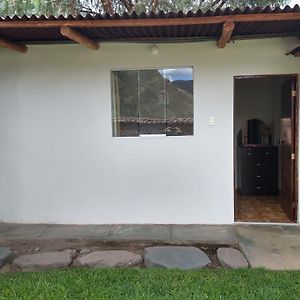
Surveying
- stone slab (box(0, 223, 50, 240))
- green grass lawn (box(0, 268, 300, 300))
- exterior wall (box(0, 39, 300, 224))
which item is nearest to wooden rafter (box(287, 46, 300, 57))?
exterior wall (box(0, 39, 300, 224))

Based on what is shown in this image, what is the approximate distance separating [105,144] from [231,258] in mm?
2636

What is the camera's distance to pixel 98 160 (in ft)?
18.9

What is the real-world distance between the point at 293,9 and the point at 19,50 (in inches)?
154

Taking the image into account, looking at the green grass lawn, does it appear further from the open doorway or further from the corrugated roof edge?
the open doorway

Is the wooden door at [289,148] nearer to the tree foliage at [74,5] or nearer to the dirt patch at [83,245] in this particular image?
the dirt patch at [83,245]

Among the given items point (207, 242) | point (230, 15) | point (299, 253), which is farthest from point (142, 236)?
point (230, 15)

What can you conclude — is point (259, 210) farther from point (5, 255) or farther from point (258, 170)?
point (5, 255)

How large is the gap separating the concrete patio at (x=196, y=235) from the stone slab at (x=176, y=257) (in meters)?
0.45

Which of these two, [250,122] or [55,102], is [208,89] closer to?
[55,102]

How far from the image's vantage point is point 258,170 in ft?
25.7

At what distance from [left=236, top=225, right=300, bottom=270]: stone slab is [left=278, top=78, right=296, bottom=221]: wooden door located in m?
0.53

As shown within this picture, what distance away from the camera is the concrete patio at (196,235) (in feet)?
14.6

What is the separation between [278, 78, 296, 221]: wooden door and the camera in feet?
18.3

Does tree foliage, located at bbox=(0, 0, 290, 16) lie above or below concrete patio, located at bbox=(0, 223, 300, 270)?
above
